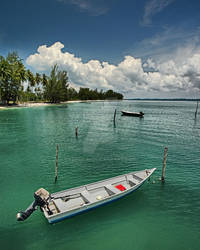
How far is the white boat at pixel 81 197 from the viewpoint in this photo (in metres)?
9.37

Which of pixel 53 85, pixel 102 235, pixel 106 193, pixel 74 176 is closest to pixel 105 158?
pixel 74 176

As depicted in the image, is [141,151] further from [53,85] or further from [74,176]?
[53,85]

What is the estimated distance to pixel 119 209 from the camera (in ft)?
37.4

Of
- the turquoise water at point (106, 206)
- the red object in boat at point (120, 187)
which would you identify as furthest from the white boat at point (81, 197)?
the turquoise water at point (106, 206)

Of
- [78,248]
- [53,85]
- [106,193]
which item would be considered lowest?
[78,248]

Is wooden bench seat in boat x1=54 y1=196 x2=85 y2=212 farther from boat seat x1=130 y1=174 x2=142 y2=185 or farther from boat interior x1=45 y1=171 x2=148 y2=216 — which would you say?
boat seat x1=130 y1=174 x2=142 y2=185

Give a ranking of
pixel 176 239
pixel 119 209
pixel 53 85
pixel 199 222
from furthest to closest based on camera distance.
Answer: pixel 53 85
pixel 119 209
pixel 199 222
pixel 176 239

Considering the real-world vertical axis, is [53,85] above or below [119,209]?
above

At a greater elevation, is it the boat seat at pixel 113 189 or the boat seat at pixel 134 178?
the boat seat at pixel 134 178

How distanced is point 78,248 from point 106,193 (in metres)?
4.34

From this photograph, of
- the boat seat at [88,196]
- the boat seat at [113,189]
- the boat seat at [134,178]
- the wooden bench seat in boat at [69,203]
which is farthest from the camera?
the boat seat at [134,178]

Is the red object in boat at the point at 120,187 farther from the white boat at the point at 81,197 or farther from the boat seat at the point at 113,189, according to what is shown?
the boat seat at the point at 113,189

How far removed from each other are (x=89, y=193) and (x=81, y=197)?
0.63m

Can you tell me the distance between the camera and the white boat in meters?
9.37
